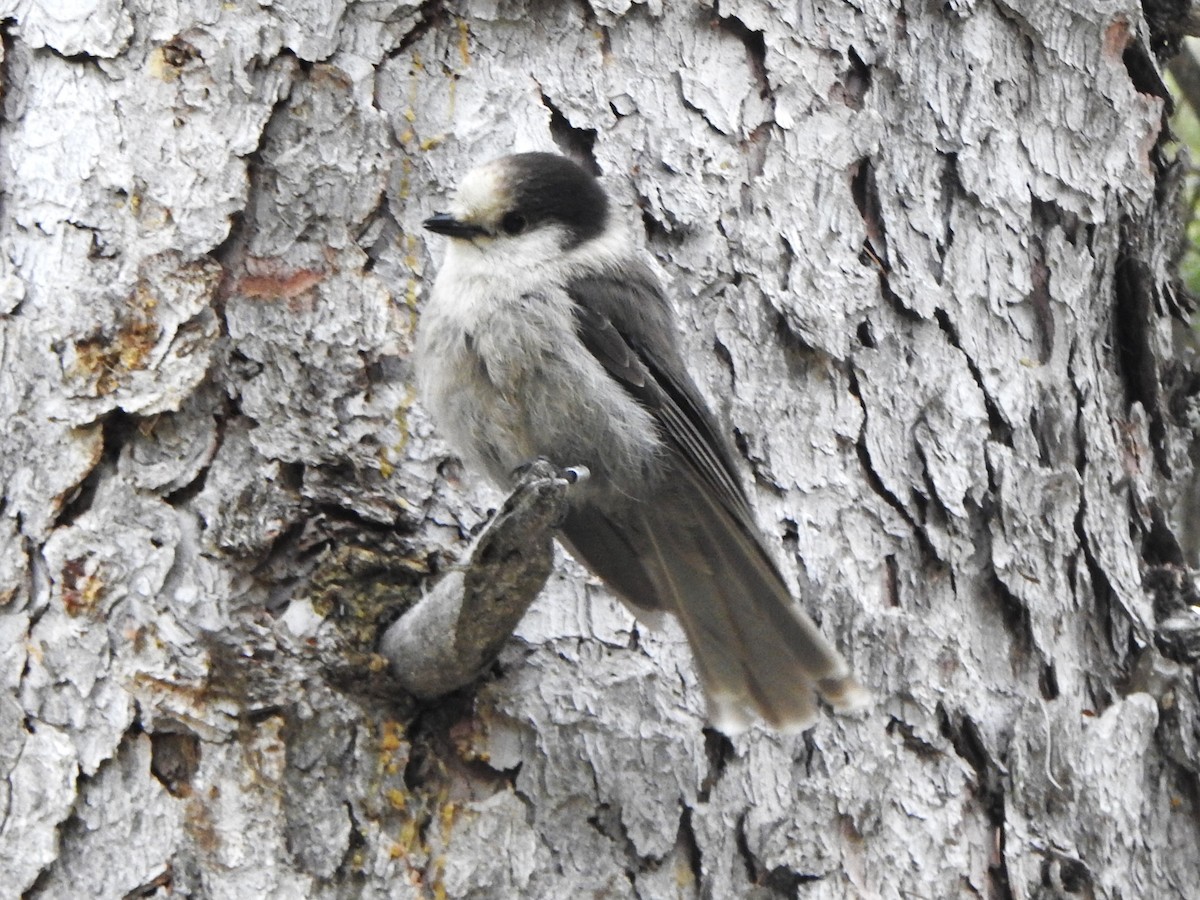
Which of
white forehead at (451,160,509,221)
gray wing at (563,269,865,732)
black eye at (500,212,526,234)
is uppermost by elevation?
white forehead at (451,160,509,221)

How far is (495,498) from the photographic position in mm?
3006

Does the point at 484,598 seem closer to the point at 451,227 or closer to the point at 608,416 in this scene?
the point at 608,416

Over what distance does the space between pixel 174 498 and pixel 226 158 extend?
28.0 inches

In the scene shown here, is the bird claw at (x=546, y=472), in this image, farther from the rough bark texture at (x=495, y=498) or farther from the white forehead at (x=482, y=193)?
the white forehead at (x=482, y=193)

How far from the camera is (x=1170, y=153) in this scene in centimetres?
427

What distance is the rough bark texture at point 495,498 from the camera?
2621 millimetres

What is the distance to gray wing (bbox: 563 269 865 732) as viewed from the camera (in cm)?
282

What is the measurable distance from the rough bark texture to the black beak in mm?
149

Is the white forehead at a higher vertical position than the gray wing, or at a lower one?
higher

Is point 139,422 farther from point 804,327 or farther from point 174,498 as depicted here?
point 804,327

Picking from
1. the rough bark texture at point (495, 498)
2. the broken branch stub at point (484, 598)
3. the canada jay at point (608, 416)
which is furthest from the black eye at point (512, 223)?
the broken branch stub at point (484, 598)

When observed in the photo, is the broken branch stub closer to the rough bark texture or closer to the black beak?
the rough bark texture

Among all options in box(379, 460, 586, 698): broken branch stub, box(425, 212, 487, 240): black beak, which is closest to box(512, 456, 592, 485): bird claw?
box(379, 460, 586, 698): broken branch stub

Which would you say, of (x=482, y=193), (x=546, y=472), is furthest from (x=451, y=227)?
(x=546, y=472)
